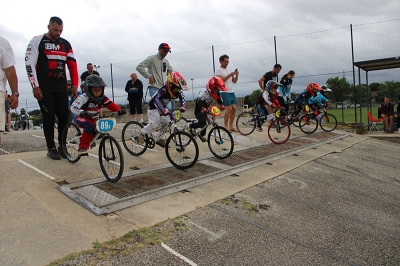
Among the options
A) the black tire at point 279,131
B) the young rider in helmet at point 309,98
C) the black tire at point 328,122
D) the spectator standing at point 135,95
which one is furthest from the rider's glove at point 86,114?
the black tire at point 328,122

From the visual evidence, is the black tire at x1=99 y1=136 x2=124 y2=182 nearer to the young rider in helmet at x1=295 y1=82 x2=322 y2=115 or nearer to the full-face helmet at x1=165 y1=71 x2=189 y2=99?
the full-face helmet at x1=165 y1=71 x2=189 y2=99

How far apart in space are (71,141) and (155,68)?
2.26 metres

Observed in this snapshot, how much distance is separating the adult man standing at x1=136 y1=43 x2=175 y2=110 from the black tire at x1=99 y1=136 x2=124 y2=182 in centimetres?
212

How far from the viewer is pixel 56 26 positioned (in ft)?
14.8

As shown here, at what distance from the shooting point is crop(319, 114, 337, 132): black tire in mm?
10430

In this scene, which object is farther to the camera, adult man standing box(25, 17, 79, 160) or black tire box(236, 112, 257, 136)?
black tire box(236, 112, 257, 136)

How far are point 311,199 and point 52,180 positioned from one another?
11.5 ft

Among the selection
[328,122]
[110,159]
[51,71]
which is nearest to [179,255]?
[110,159]

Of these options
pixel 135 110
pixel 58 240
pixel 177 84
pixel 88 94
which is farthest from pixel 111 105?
pixel 135 110

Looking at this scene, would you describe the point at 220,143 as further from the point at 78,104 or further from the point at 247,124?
the point at 247,124

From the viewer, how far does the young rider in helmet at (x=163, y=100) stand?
199 inches

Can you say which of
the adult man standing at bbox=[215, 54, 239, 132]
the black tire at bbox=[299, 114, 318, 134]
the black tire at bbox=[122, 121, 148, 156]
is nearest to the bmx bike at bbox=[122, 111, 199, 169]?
the black tire at bbox=[122, 121, 148, 156]

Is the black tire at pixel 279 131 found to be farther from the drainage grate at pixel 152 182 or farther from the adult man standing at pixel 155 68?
the adult man standing at pixel 155 68

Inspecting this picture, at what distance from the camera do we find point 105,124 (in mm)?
4152
